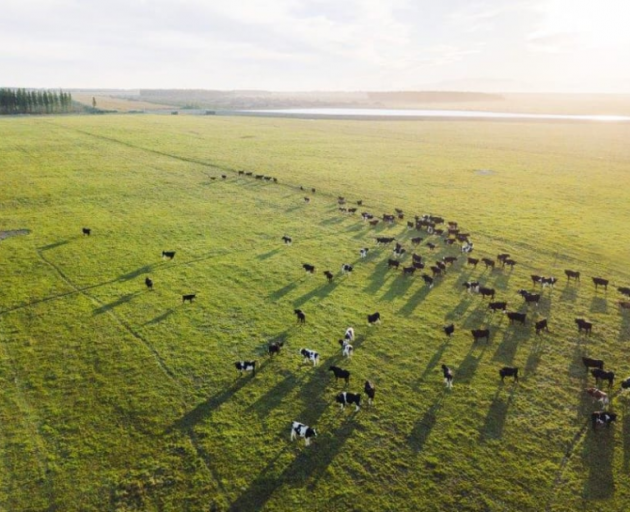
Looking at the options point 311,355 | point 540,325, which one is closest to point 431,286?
point 540,325

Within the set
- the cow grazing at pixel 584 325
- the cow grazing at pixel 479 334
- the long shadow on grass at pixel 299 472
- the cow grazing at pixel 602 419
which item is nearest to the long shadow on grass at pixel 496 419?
the cow grazing at pixel 602 419

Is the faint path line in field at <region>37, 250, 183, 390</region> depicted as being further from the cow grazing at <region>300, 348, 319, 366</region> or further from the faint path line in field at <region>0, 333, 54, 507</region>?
the cow grazing at <region>300, 348, 319, 366</region>

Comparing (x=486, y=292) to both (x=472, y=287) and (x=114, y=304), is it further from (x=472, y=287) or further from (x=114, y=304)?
(x=114, y=304)

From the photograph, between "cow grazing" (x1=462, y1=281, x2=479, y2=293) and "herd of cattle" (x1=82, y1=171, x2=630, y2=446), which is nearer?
"herd of cattle" (x1=82, y1=171, x2=630, y2=446)

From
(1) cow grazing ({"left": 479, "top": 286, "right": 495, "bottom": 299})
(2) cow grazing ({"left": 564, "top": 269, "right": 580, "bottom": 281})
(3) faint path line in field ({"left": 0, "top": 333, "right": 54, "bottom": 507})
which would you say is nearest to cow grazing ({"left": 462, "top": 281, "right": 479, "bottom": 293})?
(1) cow grazing ({"left": 479, "top": 286, "right": 495, "bottom": 299})

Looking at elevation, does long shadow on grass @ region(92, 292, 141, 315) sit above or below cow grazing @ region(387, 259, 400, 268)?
below

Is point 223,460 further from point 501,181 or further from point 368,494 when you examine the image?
point 501,181

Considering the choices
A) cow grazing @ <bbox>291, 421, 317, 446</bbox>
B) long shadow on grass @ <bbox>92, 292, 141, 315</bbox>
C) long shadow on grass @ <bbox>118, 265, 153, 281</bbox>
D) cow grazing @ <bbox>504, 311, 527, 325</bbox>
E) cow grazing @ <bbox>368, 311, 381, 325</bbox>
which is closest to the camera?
cow grazing @ <bbox>291, 421, 317, 446</bbox>
